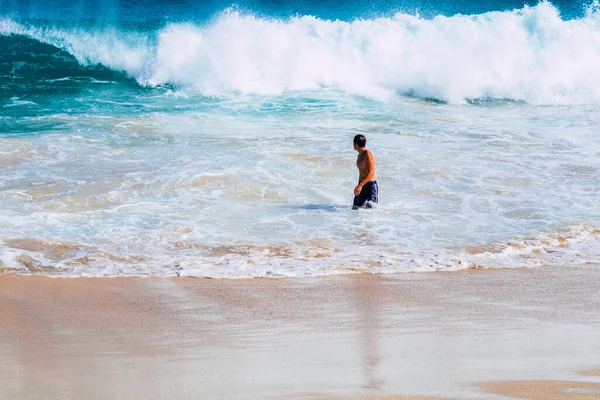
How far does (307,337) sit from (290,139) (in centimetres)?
833

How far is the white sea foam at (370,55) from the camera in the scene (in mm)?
19516

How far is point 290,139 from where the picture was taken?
42.9ft

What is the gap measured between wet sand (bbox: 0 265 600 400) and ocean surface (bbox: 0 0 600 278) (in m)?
0.64

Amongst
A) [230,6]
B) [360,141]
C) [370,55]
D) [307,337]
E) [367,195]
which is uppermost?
[230,6]

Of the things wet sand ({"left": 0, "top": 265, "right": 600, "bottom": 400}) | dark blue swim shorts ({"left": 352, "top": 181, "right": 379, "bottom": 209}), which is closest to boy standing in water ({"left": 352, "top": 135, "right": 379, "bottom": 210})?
dark blue swim shorts ({"left": 352, "top": 181, "right": 379, "bottom": 209})

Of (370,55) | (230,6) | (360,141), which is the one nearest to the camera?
(360,141)

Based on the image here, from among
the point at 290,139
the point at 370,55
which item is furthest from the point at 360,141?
the point at 370,55

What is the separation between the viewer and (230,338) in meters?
4.99

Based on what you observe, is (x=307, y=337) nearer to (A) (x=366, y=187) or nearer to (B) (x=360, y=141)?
(A) (x=366, y=187)

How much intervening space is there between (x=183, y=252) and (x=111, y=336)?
2.48m

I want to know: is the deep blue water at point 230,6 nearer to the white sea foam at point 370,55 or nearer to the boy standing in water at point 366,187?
the white sea foam at point 370,55

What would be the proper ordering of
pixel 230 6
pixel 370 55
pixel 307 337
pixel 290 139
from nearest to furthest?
pixel 307 337
pixel 290 139
pixel 370 55
pixel 230 6

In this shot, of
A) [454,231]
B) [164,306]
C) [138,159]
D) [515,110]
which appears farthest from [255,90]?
[164,306]

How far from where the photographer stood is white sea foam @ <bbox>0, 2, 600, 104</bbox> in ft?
64.0
